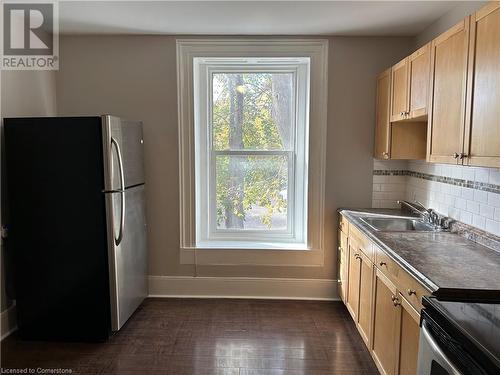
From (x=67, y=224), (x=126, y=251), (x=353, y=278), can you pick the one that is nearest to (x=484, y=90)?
(x=353, y=278)

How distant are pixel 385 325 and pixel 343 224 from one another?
1.20m

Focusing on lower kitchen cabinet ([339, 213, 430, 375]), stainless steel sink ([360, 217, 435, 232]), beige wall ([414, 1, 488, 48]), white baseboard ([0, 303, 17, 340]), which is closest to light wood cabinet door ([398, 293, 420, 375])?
lower kitchen cabinet ([339, 213, 430, 375])

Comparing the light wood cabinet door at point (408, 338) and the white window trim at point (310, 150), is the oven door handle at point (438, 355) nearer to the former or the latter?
the light wood cabinet door at point (408, 338)

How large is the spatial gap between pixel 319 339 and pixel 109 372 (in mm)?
1488

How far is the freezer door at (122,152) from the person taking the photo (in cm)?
257

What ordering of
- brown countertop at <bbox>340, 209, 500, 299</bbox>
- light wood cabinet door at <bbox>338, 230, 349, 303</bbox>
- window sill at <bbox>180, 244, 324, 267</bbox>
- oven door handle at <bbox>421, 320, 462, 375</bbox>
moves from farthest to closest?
window sill at <bbox>180, 244, 324, 267</bbox> → light wood cabinet door at <bbox>338, 230, 349, 303</bbox> → brown countertop at <bbox>340, 209, 500, 299</bbox> → oven door handle at <bbox>421, 320, 462, 375</bbox>

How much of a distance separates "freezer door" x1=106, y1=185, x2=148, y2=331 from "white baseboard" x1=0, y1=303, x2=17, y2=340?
33.5 inches

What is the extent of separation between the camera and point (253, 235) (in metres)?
3.69

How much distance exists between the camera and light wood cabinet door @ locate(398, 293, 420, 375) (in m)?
1.66

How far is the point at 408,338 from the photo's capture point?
174cm

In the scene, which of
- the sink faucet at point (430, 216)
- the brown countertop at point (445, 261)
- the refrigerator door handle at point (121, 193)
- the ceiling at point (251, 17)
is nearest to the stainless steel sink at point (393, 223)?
the sink faucet at point (430, 216)

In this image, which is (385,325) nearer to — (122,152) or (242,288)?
(242,288)

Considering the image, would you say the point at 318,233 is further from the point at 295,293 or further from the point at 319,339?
the point at 319,339

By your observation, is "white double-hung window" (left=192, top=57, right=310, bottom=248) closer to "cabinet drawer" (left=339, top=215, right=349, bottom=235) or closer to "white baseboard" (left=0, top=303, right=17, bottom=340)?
"cabinet drawer" (left=339, top=215, right=349, bottom=235)
